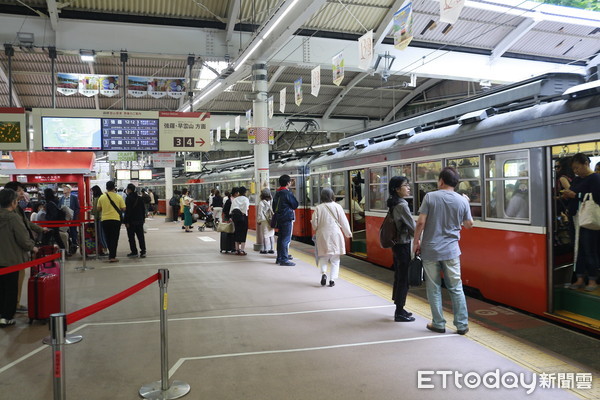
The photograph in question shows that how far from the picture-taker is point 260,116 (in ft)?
37.7

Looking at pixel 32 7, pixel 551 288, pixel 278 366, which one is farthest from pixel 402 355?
pixel 32 7

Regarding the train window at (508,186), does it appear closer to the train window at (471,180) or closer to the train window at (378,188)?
the train window at (471,180)

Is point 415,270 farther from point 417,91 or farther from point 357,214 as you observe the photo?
point 417,91

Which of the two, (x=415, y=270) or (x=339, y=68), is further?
(x=339, y=68)

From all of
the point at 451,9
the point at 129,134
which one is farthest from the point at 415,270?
the point at 129,134

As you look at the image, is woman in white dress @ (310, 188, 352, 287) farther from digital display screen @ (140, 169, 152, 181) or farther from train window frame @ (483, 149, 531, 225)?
digital display screen @ (140, 169, 152, 181)

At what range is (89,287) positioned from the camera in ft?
25.1

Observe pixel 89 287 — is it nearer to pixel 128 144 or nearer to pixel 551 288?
pixel 128 144

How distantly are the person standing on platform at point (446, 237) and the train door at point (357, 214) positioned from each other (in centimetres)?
560

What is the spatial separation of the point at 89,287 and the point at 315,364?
198 inches

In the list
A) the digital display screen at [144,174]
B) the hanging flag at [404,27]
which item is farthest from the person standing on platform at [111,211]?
the digital display screen at [144,174]

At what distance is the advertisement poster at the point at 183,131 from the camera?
10750 mm

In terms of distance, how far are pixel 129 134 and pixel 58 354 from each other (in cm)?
877

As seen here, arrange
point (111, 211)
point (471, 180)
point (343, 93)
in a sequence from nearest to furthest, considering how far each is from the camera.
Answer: point (471, 180) < point (111, 211) < point (343, 93)
